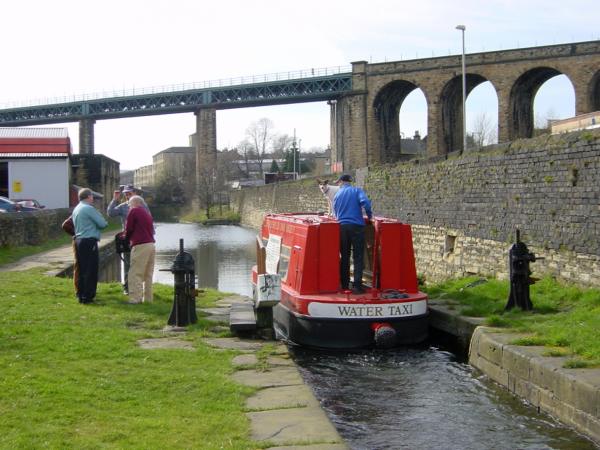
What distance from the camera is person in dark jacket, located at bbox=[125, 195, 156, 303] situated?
9.55 meters

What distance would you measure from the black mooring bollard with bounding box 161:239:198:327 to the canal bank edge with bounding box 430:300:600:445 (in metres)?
3.09

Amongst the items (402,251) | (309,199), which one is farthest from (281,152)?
(402,251)

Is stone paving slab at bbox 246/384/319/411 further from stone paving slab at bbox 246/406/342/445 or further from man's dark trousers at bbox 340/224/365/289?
man's dark trousers at bbox 340/224/365/289

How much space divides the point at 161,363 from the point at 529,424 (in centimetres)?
303

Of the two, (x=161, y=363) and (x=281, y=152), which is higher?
(x=281, y=152)

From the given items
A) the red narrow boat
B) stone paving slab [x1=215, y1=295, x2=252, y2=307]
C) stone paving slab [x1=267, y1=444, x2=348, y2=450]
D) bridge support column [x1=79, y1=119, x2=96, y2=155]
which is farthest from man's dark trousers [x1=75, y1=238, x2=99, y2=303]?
bridge support column [x1=79, y1=119, x2=96, y2=155]

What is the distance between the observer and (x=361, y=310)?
327 inches

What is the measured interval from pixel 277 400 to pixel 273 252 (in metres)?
6.10

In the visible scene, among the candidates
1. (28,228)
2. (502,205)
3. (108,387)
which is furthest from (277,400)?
(28,228)

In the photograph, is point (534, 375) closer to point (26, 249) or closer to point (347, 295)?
point (347, 295)

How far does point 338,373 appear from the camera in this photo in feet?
24.9

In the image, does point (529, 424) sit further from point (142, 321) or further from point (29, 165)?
point (29, 165)

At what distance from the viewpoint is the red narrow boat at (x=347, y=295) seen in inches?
328

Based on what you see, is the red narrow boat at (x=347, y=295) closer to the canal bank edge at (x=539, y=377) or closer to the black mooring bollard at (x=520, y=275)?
the canal bank edge at (x=539, y=377)
